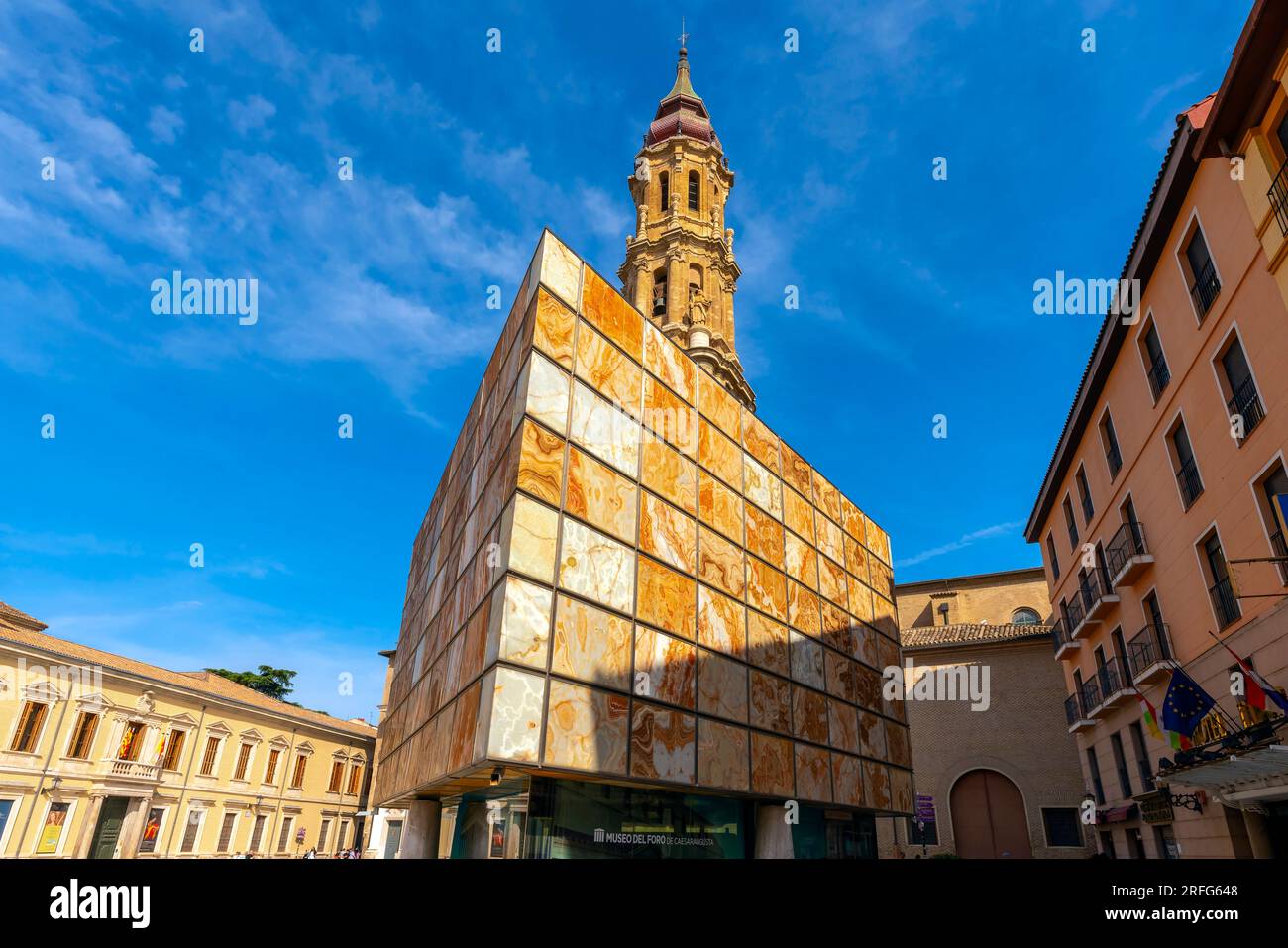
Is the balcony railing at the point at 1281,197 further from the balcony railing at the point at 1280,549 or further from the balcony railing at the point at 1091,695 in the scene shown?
the balcony railing at the point at 1091,695

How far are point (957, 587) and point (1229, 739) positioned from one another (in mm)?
37150

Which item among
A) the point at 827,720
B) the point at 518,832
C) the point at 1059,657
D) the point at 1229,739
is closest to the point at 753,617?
the point at 827,720

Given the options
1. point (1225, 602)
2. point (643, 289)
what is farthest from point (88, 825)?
point (1225, 602)

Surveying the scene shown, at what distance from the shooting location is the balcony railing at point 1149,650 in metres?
22.4

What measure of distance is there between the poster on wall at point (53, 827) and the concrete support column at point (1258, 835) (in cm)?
4939

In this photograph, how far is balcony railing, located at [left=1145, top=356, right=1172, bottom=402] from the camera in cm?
2264

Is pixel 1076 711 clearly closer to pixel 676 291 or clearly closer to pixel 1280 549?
pixel 1280 549

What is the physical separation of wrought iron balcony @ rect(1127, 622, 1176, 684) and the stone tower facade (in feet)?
89.1

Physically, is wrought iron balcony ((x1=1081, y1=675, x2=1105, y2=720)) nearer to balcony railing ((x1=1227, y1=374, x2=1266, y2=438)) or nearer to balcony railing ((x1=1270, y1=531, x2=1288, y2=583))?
balcony railing ((x1=1270, y1=531, x2=1288, y2=583))

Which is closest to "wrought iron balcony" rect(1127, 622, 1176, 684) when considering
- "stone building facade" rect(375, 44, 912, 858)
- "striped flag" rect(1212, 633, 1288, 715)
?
"striped flag" rect(1212, 633, 1288, 715)

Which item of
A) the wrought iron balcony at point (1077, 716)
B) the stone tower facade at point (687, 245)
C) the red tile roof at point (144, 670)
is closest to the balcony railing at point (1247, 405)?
the wrought iron balcony at point (1077, 716)

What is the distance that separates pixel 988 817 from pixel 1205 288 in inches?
1136

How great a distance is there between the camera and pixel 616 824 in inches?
637
